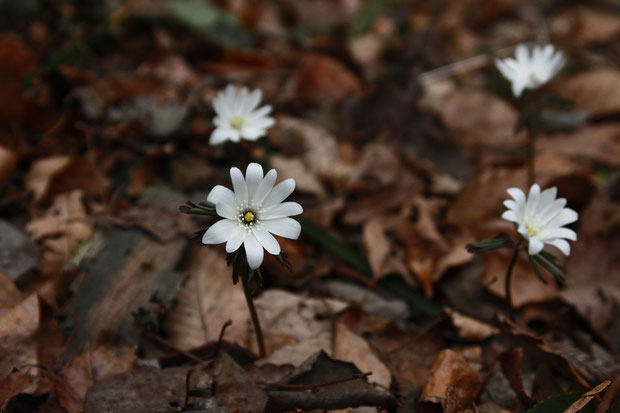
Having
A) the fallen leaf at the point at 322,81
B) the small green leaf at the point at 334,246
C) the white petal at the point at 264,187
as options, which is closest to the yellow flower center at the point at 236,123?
the small green leaf at the point at 334,246

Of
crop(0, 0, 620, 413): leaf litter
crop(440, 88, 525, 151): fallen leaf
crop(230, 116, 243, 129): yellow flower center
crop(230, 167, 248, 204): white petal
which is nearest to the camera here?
crop(230, 167, 248, 204): white petal

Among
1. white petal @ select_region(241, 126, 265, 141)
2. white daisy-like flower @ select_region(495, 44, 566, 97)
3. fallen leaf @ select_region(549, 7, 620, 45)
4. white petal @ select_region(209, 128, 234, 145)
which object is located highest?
fallen leaf @ select_region(549, 7, 620, 45)

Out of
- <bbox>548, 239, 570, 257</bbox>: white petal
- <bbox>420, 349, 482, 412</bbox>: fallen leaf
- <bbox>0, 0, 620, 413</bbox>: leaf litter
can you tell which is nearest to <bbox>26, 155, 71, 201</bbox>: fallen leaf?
<bbox>0, 0, 620, 413</bbox>: leaf litter

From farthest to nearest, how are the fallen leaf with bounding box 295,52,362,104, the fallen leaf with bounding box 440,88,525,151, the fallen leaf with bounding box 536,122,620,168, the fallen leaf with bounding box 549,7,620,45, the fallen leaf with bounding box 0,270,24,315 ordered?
the fallen leaf with bounding box 549,7,620,45
the fallen leaf with bounding box 295,52,362,104
the fallen leaf with bounding box 440,88,525,151
the fallen leaf with bounding box 536,122,620,168
the fallen leaf with bounding box 0,270,24,315

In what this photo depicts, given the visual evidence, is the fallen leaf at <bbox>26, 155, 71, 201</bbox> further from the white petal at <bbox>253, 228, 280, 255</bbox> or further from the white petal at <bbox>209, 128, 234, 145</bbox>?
the white petal at <bbox>253, 228, 280, 255</bbox>

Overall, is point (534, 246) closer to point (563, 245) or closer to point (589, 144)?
point (563, 245)

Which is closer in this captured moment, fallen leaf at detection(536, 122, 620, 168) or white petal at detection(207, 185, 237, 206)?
white petal at detection(207, 185, 237, 206)
